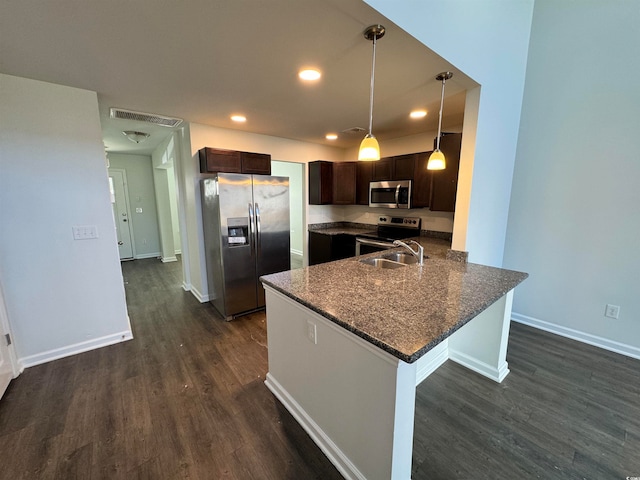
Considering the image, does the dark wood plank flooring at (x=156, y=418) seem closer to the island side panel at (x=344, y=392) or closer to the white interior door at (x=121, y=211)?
the island side panel at (x=344, y=392)

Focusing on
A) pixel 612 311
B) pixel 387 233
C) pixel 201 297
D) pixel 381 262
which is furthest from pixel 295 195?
pixel 612 311

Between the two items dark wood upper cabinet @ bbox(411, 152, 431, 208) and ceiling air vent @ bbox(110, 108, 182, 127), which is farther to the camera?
dark wood upper cabinet @ bbox(411, 152, 431, 208)

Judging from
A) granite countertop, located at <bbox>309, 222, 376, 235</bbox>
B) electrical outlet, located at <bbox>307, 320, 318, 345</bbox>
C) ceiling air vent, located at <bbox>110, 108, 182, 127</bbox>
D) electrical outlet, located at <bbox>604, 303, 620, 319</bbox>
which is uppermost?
ceiling air vent, located at <bbox>110, 108, 182, 127</bbox>

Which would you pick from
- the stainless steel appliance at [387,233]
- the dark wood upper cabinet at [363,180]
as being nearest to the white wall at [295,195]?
the dark wood upper cabinet at [363,180]

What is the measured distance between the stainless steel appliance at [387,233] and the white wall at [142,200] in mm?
5196

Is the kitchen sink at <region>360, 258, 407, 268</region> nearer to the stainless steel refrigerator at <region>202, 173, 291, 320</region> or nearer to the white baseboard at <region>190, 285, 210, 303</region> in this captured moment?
the stainless steel refrigerator at <region>202, 173, 291, 320</region>

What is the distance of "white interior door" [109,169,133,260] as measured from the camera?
5551 mm

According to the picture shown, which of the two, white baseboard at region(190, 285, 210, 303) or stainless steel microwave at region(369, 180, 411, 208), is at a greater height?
stainless steel microwave at region(369, 180, 411, 208)

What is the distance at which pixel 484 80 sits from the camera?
207 centimetres

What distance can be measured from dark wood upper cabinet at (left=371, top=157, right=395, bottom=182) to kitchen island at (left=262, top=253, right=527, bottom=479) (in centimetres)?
207

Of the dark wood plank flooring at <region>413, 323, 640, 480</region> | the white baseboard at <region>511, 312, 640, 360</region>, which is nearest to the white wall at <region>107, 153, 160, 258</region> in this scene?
the dark wood plank flooring at <region>413, 323, 640, 480</region>

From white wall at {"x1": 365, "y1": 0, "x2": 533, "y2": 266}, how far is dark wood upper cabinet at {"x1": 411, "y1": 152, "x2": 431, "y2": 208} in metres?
0.86

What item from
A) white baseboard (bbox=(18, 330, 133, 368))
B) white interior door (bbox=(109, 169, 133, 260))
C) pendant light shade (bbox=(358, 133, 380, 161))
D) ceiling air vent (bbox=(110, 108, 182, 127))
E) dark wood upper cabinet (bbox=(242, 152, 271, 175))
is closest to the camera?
pendant light shade (bbox=(358, 133, 380, 161))

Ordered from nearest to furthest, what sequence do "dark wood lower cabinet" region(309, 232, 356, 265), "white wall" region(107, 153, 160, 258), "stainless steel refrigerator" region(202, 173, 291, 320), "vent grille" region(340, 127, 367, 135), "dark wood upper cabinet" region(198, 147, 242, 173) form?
"stainless steel refrigerator" region(202, 173, 291, 320)
"dark wood upper cabinet" region(198, 147, 242, 173)
"vent grille" region(340, 127, 367, 135)
"dark wood lower cabinet" region(309, 232, 356, 265)
"white wall" region(107, 153, 160, 258)
